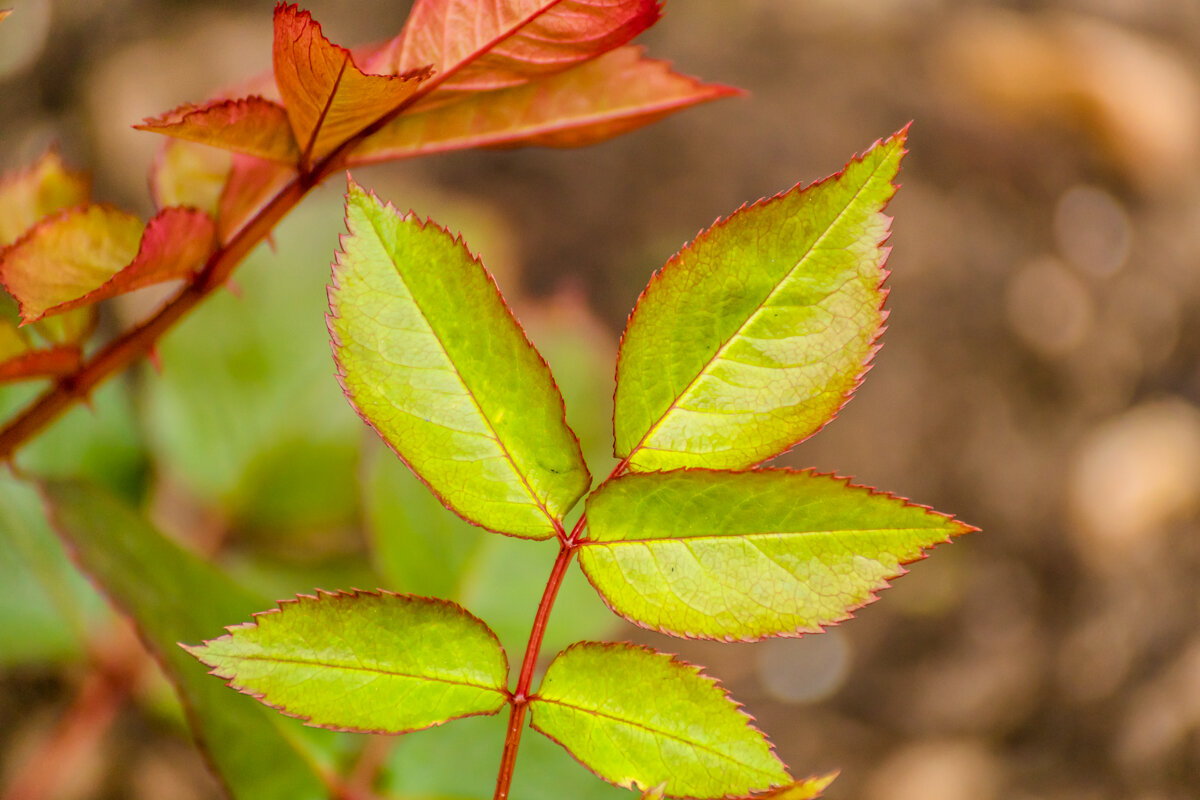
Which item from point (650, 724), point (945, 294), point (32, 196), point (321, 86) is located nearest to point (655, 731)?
point (650, 724)

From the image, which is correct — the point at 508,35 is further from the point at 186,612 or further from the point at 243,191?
the point at 186,612

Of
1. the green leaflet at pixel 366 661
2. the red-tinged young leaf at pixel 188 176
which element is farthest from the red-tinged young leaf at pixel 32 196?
the green leaflet at pixel 366 661

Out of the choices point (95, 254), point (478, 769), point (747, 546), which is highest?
point (95, 254)

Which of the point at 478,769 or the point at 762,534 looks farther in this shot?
the point at 478,769

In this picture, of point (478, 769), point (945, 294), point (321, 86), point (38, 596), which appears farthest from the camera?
point (945, 294)

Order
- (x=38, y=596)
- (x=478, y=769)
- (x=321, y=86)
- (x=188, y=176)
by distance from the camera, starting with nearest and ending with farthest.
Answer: (x=321, y=86)
(x=188, y=176)
(x=478, y=769)
(x=38, y=596)

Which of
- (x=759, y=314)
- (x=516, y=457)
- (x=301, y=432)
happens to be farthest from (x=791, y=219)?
(x=301, y=432)

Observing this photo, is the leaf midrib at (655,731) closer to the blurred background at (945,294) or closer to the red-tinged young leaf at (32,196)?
the red-tinged young leaf at (32,196)

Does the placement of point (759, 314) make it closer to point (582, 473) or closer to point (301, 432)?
point (582, 473)
